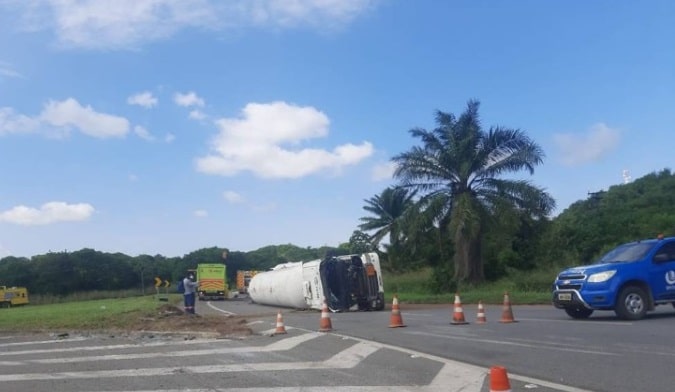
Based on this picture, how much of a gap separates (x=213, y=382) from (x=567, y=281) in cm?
981

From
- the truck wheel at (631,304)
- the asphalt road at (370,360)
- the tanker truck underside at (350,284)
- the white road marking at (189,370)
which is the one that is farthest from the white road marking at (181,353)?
the tanker truck underside at (350,284)

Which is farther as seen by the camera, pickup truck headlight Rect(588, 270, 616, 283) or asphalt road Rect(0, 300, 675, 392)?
pickup truck headlight Rect(588, 270, 616, 283)

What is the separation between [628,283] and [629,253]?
1.15m

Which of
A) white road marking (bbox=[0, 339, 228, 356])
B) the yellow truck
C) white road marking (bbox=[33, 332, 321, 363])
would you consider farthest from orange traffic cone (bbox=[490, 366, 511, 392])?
the yellow truck

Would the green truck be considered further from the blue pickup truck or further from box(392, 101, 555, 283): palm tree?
the blue pickup truck

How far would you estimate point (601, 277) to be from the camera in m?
15.6

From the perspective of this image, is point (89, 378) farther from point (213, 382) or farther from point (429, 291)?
point (429, 291)

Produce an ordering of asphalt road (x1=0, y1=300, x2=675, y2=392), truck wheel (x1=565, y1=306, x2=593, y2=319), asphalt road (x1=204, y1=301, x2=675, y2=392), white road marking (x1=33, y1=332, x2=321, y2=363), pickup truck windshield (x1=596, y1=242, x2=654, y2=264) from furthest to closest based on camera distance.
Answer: truck wheel (x1=565, y1=306, x2=593, y2=319), pickup truck windshield (x1=596, y1=242, x2=654, y2=264), white road marking (x1=33, y1=332, x2=321, y2=363), asphalt road (x1=0, y1=300, x2=675, y2=392), asphalt road (x1=204, y1=301, x2=675, y2=392)

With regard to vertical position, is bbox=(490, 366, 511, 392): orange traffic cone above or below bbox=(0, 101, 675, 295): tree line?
below

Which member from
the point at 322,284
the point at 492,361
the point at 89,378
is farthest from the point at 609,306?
the point at 322,284

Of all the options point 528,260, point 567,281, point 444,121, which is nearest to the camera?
point 567,281

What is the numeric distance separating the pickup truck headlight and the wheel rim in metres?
0.63

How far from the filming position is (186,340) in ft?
50.4

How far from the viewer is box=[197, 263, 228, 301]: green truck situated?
56719mm
